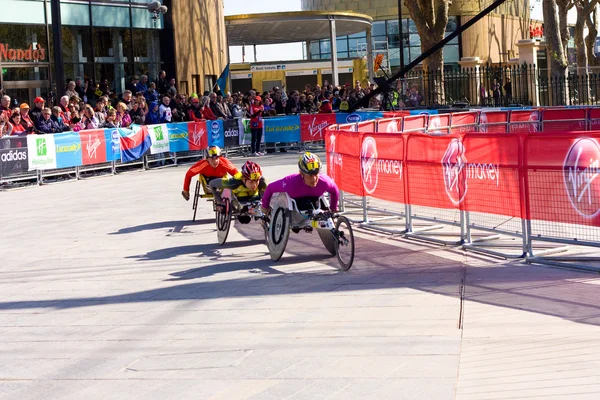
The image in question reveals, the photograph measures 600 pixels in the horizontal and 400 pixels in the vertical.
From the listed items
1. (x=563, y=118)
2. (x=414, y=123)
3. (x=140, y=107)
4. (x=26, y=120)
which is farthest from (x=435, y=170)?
(x=140, y=107)

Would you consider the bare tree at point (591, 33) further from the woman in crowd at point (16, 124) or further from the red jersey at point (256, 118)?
the woman in crowd at point (16, 124)

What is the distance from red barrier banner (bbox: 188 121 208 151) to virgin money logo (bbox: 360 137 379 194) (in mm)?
16780

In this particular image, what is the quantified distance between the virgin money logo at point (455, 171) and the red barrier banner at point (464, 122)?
975 cm

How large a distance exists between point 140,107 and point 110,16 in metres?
10.0

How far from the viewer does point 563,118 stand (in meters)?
24.0

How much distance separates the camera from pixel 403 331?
8.48 metres

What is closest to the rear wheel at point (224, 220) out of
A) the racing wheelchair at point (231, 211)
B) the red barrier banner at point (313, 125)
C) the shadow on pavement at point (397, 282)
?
the racing wheelchair at point (231, 211)

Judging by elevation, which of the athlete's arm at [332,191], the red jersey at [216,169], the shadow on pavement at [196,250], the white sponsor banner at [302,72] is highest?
the white sponsor banner at [302,72]

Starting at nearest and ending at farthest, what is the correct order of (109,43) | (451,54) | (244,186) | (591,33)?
(244,186)
(109,43)
(591,33)
(451,54)

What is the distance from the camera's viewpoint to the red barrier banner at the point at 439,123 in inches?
854

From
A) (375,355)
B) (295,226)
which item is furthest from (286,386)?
(295,226)

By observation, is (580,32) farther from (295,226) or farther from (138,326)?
(138,326)

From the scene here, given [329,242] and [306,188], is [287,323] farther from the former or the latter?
[329,242]

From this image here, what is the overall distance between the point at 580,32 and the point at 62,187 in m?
39.2
